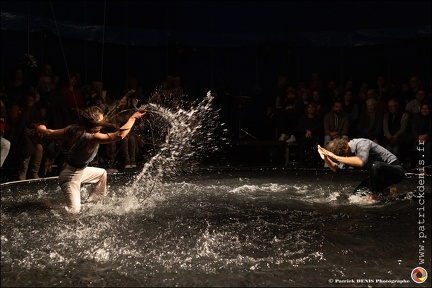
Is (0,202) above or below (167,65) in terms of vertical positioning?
below

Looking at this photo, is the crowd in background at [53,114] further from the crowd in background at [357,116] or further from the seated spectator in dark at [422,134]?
the seated spectator in dark at [422,134]

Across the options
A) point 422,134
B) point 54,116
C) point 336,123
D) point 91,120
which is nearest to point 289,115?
point 336,123

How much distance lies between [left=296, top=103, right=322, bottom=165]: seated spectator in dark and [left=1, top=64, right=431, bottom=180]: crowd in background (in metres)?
0.02

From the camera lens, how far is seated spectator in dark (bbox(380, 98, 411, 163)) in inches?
446

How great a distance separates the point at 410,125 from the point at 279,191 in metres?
4.64

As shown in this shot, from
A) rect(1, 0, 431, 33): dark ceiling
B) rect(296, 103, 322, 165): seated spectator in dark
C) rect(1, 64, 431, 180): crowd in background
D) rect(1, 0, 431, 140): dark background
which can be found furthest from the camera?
rect(1, 0, 431, 33): dark ceiling

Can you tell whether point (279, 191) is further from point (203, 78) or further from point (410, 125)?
point (203, 78)

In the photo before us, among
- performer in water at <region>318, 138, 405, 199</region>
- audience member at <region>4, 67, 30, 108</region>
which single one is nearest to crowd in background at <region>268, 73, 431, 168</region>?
performer in water at <region>318, 138, 405, 199</region>

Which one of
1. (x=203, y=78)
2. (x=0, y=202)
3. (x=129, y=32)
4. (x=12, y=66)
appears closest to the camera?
(x=0, y=202)

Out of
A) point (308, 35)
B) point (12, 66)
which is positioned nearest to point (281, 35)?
point (308, 35)

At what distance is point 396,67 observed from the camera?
1393 centimetres

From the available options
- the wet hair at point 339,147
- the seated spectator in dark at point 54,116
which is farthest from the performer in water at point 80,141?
the seated spectator in dark at point 54,116

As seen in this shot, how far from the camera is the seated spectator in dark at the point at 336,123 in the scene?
11.6m

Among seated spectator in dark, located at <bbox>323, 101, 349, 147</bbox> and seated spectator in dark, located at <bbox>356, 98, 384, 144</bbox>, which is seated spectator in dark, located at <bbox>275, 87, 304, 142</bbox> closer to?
seated spectator in dark, located at <bbox>323, 101, 349, 147</bbox>
